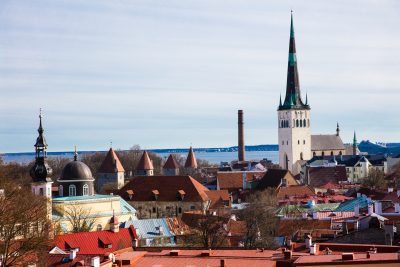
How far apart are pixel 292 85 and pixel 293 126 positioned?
25.4 ft

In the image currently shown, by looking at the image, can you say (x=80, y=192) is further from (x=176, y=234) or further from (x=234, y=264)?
(x=234, y=264)

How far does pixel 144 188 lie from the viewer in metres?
94.3

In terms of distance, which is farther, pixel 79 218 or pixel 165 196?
pixel 165 196

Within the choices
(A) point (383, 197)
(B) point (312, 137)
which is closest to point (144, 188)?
(A) point (383, 197)

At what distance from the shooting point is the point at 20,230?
143 ft

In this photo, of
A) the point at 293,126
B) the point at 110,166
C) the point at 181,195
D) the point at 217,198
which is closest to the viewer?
the point at 181,195

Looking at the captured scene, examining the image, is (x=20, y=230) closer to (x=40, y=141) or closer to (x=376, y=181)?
(x=40, y=141)

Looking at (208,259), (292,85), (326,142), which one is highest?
(292,85)

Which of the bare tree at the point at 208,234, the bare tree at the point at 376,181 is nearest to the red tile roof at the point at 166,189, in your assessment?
the bare tree at the point at 208,234

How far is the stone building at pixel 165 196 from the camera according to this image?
91.4m

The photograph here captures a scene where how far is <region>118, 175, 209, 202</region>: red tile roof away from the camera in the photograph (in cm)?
9207

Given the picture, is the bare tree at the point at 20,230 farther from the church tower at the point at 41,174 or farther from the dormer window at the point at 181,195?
the dormer window at the point at 181,195

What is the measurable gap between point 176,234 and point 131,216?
1378cm

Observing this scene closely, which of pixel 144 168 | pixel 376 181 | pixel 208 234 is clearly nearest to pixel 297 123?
pixel 144 168
